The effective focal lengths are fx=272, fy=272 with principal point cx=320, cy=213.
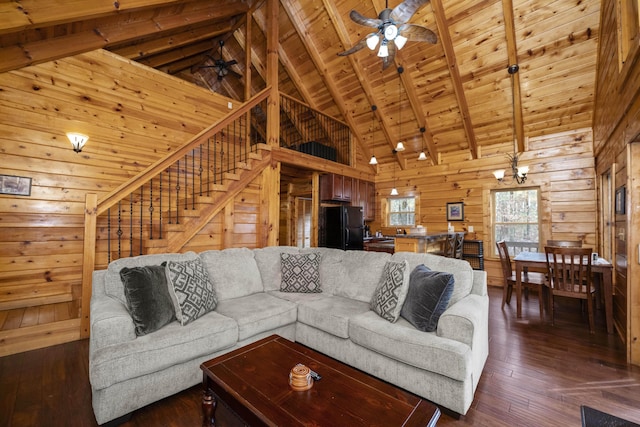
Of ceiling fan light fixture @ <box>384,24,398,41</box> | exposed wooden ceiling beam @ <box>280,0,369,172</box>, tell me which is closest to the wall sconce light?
ceiling fan light fixture @ <box>384,24,398,41</box>

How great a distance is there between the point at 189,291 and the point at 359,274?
1.62 m

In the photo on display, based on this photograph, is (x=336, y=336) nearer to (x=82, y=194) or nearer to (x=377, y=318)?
(x=377, y=318)

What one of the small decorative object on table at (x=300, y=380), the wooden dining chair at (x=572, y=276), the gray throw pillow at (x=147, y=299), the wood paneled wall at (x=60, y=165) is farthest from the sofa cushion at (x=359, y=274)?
the wooden dining chair at (x=572, y=276)

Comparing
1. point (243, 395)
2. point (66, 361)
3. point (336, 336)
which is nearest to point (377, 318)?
point (336, 336)

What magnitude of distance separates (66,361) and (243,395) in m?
2.27

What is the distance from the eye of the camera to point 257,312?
241cm

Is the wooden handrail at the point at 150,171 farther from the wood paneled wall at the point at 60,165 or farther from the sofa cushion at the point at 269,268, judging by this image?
the sofa cushion at the point at 269,268

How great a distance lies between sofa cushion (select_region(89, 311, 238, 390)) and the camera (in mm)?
1634

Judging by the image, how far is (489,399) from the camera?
194 centimetres

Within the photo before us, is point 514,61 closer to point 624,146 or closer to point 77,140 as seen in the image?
point 624,146

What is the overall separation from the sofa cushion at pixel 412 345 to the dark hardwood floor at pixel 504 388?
352mm

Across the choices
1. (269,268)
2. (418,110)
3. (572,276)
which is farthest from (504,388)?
(418,110)

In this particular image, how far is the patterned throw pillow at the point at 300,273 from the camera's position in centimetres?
304

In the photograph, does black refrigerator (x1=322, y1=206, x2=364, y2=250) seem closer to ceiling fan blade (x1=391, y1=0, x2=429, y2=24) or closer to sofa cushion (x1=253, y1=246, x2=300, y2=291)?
sofa cushion (x1=253, y1=246, x2=300, y2=291)
